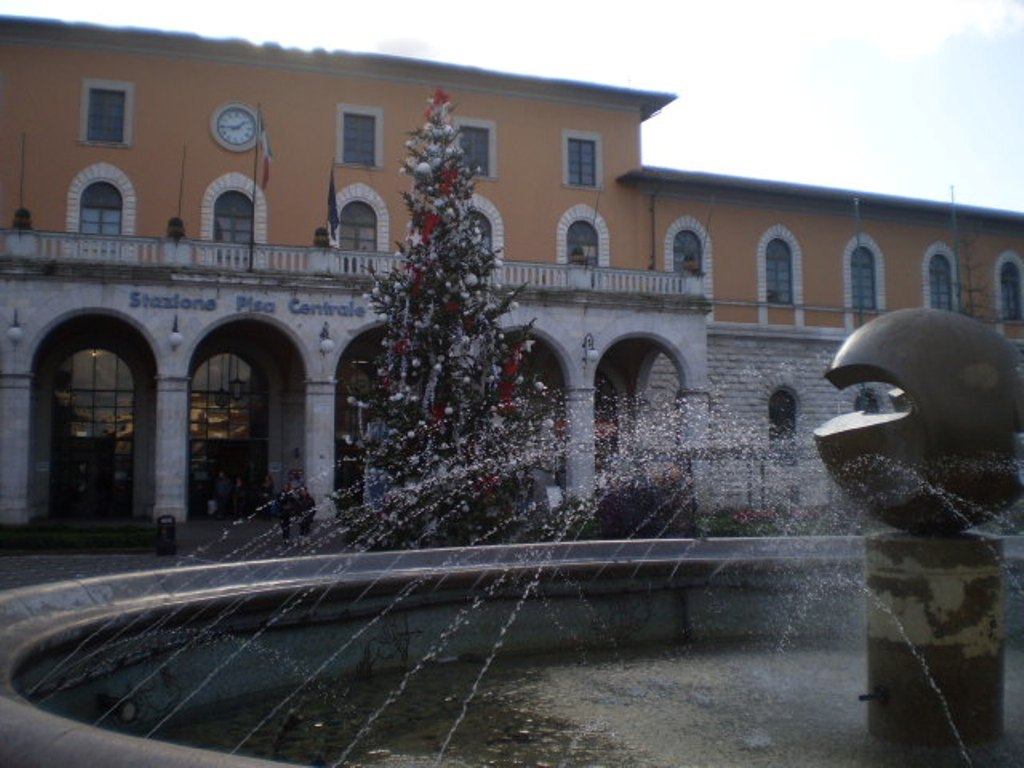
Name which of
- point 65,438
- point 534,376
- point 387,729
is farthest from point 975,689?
point 65,438

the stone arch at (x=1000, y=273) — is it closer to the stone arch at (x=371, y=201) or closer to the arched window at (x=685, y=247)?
the arched window at (x=685, y=247)

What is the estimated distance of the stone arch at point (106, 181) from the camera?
29641 mm

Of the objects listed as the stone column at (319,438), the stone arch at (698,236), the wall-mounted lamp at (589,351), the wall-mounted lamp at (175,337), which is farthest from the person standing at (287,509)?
the stone arch at (698,236)

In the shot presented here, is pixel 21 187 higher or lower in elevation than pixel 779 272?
higher

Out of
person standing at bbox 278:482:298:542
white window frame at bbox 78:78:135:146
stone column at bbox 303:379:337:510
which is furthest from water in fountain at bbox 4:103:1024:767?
white window frame at bbox 78:78:135:146

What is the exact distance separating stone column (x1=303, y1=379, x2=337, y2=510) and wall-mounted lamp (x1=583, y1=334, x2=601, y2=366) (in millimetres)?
6983

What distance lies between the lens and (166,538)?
2042 centimetres

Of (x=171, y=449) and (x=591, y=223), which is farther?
(x=591, y=223)

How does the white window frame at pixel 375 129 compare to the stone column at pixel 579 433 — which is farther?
the white window frame at pixel 375 129

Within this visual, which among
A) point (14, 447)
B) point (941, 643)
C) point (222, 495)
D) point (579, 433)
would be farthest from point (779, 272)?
point (941, 643)

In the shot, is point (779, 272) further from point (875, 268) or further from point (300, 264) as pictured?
point (300, 264)

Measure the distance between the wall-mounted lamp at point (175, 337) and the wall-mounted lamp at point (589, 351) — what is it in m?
10.7

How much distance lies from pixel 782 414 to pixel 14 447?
24281mm

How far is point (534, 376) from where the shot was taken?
667 inches
